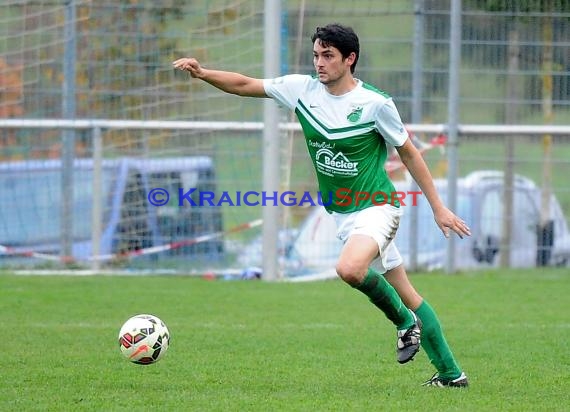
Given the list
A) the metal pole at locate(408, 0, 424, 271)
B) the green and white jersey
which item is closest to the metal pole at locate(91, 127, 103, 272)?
the metal pole at locate(408, 0, 424, 271)

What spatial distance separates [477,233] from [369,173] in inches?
260

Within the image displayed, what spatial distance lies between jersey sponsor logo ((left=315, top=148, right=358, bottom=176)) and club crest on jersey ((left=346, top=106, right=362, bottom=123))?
0.62 feet

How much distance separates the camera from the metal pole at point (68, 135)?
40.9 feet

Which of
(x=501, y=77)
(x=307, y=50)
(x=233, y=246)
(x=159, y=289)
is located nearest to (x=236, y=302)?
(x=159, y=289)

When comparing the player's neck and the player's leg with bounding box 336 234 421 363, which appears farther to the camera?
the player's neck

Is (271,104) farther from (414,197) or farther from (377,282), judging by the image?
(377,282)

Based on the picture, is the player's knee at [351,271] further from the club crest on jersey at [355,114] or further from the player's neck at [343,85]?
the player's neck at [343,85]

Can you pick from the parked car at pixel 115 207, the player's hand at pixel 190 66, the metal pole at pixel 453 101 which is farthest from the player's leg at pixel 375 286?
the parked car at pixel 115 207

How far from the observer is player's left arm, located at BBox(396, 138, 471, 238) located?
20.2ft

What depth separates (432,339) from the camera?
6.33m

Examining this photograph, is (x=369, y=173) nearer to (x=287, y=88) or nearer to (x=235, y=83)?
(x=287, y=88)

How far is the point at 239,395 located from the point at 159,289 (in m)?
5.29

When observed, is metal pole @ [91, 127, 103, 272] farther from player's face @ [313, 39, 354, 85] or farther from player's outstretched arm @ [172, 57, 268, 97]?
player's face @ [313, 39, 354, 85]

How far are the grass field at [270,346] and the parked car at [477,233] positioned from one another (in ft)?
1.74
